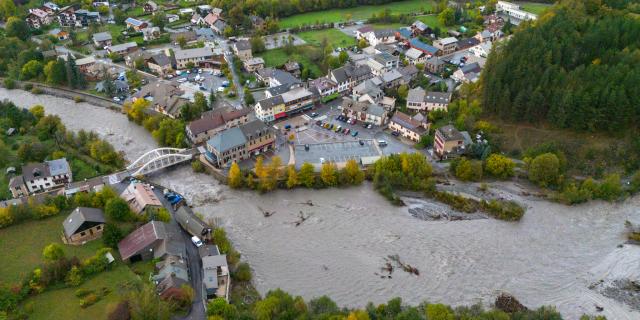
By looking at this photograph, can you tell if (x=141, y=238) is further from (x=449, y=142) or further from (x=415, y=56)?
(x=415, y=56)

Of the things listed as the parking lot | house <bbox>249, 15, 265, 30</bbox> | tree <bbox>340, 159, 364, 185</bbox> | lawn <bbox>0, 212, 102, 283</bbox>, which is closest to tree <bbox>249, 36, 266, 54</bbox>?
house <bbox>249, 15, 265, 30</bbox>

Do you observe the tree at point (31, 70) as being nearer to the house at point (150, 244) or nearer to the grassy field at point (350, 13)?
the grassy field at point (350, 13)

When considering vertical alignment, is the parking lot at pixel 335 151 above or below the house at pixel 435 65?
below

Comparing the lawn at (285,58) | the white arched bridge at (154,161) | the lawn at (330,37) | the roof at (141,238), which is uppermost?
the lawn at (330,37)

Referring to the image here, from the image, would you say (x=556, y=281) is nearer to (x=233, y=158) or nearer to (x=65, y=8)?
(x=233, y=158)

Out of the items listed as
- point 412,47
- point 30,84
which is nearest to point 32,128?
point 30,84

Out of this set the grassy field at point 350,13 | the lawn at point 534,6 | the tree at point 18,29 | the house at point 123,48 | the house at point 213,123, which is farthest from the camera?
the lawn at point 534,6

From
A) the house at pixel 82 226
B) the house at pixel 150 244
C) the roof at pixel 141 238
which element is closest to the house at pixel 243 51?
the house at pixel 82 226
